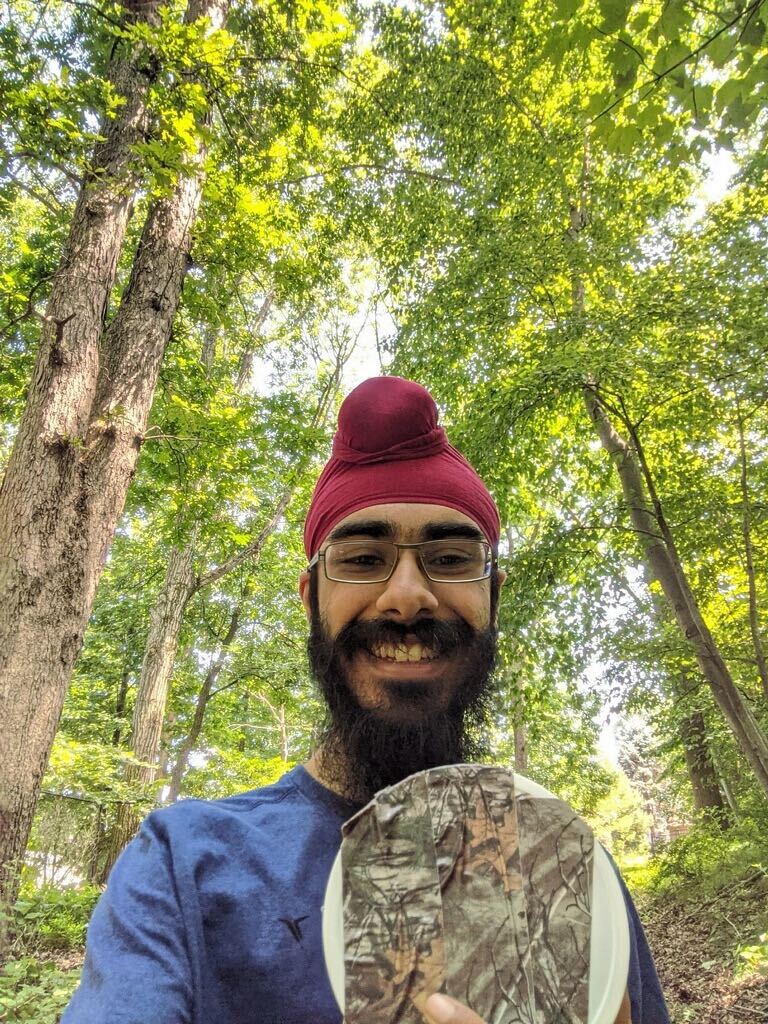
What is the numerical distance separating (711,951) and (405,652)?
770cm

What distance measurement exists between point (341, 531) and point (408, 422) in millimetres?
338

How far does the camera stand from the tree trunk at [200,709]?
35.7 feet

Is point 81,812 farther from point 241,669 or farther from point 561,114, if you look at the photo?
point 561,114

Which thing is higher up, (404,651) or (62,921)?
(404,651)

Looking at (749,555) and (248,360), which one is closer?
(749,555)

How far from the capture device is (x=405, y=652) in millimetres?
1218

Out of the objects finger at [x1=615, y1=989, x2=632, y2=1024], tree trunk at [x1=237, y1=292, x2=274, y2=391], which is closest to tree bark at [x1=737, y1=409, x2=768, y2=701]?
finger at [x1=615, y1=989, x2=632, y2=1024]

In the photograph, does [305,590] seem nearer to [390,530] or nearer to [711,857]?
[390,530]

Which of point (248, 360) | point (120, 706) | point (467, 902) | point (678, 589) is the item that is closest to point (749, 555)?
point (678, 589)

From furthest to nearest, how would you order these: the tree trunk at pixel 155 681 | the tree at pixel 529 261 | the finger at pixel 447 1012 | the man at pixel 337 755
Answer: the tree trunk at pixel 155 681 → the tree at pixel 529 261 → the man at pixel 337 755 → the finger at pixel 447 1012

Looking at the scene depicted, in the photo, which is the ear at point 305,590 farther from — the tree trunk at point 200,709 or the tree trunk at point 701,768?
the tree trunk at point 200,709

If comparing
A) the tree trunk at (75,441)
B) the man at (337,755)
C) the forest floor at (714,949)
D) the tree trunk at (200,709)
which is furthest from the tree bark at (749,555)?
the tree trunk at (200,709)

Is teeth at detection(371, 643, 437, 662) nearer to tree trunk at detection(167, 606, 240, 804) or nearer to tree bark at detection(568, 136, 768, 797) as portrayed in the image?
tree bark at detection(568, 136, 768, 797)

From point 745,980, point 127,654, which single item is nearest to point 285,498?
point 127,654
